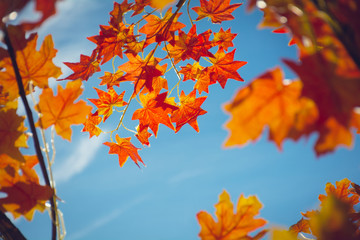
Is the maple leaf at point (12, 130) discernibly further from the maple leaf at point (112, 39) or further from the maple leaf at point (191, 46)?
the maple leaf at point (191, 46)

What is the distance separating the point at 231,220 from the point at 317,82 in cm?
53

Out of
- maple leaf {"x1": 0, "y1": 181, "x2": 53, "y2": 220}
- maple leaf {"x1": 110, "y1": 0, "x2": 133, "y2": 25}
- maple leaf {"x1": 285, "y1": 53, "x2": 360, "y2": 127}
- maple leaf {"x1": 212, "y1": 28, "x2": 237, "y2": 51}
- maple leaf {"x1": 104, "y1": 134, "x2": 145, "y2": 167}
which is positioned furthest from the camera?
maple leaf {"x1": 212, "y1": 28, "x2": 237, "y2": 51}

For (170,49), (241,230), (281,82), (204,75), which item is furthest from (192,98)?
(281,82)

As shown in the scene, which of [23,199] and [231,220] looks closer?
[23,199]

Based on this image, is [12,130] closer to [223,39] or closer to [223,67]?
[223,67]

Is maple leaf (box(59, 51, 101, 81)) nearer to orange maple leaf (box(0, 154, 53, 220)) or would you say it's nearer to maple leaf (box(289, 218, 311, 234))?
orange maple leaf (box(0, 154, 53, 220))

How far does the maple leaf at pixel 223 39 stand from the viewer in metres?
1.61

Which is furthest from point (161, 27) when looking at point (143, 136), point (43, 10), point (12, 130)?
point (12, 130)

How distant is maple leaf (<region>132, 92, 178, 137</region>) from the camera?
4.60ft

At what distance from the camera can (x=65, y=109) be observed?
77 centimetres

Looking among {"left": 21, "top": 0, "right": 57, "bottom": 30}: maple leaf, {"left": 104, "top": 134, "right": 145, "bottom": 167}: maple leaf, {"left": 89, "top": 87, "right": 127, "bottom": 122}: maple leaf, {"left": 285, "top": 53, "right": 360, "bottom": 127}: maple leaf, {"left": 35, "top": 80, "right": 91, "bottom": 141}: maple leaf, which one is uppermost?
{"left": 89, "top": 87, "right": 127, "bottom": 122}: maple leaf

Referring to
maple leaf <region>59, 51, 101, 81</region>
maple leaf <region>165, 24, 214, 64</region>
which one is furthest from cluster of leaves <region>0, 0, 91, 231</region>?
maple leaf <region>165, 24, 214, 64</region>

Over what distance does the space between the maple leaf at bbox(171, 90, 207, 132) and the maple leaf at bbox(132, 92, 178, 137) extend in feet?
0.22

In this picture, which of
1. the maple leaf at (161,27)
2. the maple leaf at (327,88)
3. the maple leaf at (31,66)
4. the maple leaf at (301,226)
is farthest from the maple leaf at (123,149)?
the maple leaf at (327,88)
